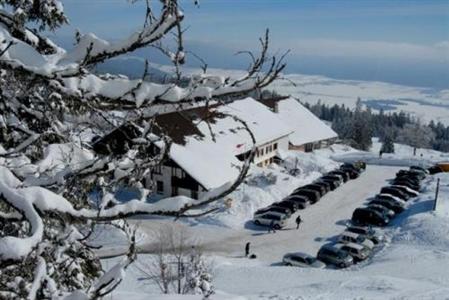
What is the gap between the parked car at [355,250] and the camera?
25.2 metres

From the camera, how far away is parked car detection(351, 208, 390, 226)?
98.0ft

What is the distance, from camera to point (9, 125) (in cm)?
467

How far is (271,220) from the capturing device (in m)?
28.8

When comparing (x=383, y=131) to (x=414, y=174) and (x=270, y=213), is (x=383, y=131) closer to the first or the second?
(x=414, y=174)

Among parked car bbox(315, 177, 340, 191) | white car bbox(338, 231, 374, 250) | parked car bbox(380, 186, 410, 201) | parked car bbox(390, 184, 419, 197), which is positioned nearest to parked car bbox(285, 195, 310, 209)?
parked car bbox(315, 177, 340, 191)

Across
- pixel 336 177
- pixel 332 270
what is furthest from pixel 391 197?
pixel 332 270

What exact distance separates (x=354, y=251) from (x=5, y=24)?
76.2ft

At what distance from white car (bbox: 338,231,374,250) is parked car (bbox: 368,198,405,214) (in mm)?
6013

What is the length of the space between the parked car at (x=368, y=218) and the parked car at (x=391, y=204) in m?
1.87

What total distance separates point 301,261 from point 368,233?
18.2 ft

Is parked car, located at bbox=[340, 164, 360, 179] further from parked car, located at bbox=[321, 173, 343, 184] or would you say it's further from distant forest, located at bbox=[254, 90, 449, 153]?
distant forest, located at bbox=[254, 90, 449, 153]

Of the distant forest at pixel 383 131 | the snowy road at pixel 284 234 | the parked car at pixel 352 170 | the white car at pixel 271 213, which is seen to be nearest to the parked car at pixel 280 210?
the white car at pixel 271 213

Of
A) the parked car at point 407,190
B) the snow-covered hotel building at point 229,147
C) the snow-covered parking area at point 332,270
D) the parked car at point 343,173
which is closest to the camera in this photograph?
the snow-covered parking area at point 332,270

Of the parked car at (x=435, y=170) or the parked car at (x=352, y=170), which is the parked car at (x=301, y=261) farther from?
the parked car at (x=435, y=170)
